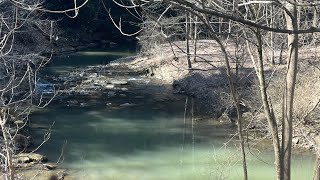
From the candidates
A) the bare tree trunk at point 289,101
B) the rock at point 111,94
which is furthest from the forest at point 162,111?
the rock at point 111,94

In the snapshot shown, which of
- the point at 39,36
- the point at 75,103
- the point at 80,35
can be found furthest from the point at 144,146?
the point at 80,35

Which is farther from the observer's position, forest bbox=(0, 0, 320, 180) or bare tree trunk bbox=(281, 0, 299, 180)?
forest bbox=(0, 0, 320, 180)

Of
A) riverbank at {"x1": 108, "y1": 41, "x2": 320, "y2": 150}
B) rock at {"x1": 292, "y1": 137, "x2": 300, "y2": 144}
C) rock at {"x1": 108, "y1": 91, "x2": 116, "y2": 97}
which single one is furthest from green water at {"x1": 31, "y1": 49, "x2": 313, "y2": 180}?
rock at {"x1": 108, "y1": 91, "x2": 116, "y2": 97}

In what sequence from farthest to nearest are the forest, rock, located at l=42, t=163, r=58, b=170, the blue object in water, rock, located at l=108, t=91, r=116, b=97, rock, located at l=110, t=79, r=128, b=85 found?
1. rock, located at l=110, t=79, r=128, b=85
2. rock, located at l=108, t=91, r=116, b=97
3. the blue object in water
4. rock, located at l=42, t=163, r=58, b=170
5. the forest

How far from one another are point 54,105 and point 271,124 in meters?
16.9

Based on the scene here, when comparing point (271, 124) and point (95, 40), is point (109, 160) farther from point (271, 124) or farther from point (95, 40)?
point (95, 40)

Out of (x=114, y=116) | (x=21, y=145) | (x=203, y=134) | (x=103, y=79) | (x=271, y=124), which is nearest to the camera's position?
(x=271, y=124)

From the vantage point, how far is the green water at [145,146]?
1278 cm

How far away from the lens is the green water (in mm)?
12781

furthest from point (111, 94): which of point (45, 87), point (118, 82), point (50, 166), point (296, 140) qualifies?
point (296, 140)

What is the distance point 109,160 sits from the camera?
13.9m

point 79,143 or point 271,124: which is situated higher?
point 271,124

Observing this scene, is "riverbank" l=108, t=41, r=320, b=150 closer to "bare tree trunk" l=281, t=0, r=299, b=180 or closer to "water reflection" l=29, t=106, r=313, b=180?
"water reflection" l=29, t=106, r=313, b=180

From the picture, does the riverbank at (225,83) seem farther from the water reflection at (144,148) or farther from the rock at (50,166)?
the rock at (50,166)
